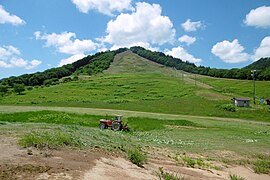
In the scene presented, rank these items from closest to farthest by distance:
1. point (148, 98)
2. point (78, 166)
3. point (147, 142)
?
point (78, 166) < point (147, 142) < point (148, 98)

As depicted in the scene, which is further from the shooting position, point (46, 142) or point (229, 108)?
point (229, 108)

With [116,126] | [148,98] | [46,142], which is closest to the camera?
[46,142]

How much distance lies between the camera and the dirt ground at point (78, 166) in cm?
1053

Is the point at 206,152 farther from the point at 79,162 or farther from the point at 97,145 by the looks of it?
the point at 79,162

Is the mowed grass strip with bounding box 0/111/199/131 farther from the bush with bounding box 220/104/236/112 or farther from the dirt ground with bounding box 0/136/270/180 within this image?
the bush with bounding box 220/104/236/112

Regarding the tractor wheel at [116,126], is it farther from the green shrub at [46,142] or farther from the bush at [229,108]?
the bush at [229,108]

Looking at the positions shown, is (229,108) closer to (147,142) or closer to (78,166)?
(147,142)

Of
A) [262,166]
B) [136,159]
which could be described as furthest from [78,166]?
[262,166]

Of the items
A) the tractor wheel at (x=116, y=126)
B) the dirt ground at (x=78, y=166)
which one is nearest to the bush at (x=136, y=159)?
the dirt ground at (x=78, y=166)

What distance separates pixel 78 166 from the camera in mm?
11883

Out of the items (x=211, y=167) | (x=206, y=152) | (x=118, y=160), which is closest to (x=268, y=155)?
(x=206, y=152)

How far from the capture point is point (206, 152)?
2202 centimetres

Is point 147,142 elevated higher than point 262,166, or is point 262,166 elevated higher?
point 147,142

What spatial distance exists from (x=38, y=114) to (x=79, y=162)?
112 feet
